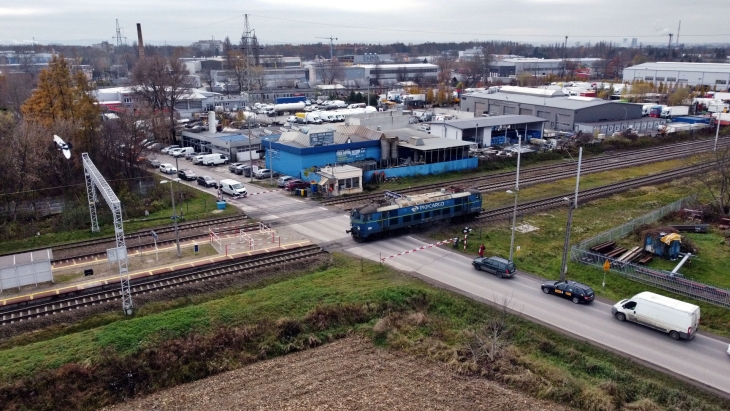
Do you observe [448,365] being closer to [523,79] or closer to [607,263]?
[607,263]

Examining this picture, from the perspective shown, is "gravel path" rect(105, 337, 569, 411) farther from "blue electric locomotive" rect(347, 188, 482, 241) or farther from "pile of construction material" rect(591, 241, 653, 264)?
"pile of construction material" rect(591, 241, 653, 264)

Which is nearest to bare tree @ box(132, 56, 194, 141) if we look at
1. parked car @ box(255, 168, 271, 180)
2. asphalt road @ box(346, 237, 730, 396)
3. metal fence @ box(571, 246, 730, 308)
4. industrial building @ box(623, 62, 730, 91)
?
parked car @ box(255, 168, 271, 180)

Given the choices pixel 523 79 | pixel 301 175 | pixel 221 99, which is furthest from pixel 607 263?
pixel 523 79

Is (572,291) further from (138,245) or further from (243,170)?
(243,170)

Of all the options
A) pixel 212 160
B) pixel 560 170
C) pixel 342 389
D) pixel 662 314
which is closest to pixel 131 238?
pixel 342 389

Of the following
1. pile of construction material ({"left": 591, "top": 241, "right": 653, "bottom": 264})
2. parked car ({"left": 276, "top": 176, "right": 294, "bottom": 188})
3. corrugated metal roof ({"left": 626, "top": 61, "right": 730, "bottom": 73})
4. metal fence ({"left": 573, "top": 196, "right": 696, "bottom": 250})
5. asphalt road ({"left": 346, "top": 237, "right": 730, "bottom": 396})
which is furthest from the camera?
corrugated metal roof ({"left": 626, "top": 61, "right": 730, "bottom": 73})
